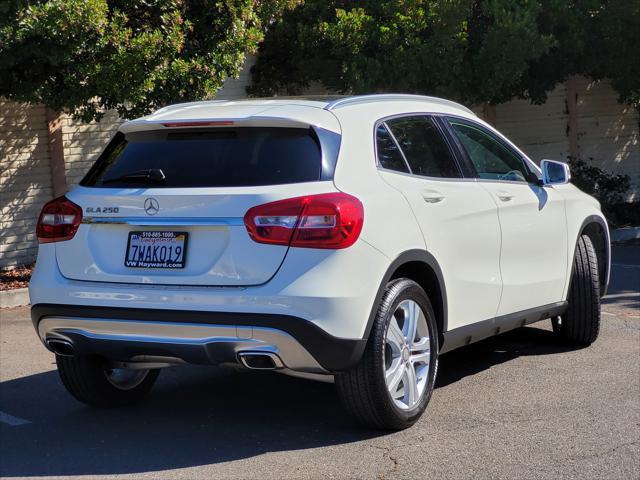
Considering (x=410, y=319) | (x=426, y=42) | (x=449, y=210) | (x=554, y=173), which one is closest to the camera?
(x=410, y=319)

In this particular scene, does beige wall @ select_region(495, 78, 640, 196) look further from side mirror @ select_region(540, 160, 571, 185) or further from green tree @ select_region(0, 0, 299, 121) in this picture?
side mirror @ select_region(540, 160, 571, 185)

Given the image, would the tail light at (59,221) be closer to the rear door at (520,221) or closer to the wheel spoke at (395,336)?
the wheel spoke at (395,336)

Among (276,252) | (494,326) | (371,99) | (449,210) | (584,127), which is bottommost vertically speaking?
(584,127)

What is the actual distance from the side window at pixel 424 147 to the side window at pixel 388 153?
0.07 meters

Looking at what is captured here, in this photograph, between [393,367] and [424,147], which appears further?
[424,147]

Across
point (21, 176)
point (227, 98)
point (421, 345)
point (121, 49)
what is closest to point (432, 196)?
point (421, 345)

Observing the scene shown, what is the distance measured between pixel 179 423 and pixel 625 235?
1147 centimetres

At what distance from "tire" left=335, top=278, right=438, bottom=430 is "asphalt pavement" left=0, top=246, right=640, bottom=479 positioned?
15 cm

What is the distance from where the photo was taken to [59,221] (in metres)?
5.54

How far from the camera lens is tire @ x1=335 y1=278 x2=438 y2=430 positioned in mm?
5254

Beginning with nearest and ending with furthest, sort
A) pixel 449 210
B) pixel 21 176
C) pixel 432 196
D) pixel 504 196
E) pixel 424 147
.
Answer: pixel 432 196
pixel 449 210
pixel 424 147
pixel 504 196
pixel 21 176

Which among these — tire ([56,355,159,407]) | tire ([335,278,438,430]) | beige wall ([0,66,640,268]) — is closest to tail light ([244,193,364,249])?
tire ([335,278,438,430])

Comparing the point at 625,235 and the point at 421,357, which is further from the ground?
the point at 421,357

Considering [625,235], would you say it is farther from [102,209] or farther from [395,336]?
[102,209]
